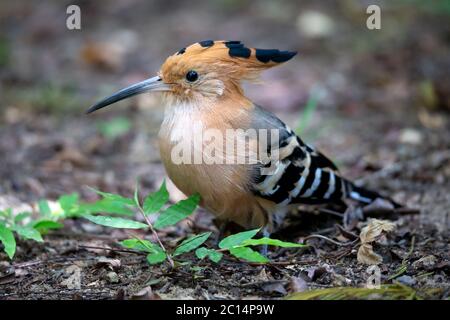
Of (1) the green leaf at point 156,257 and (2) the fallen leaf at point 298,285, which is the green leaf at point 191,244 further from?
(2) the fallen leaf at point 298,285

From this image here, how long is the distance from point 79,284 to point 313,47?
5635 millimetres

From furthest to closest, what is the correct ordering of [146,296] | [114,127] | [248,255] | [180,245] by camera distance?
[114,127]
[180,245]
[248,255]
[146,296]

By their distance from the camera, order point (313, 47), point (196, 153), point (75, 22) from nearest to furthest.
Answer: point (196, 153), point (313, 47), point (75, 22)

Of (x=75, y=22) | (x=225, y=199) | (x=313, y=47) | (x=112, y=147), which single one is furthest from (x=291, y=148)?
(x=75, y=22)

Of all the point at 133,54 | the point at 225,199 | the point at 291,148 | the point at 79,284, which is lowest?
the point at 79,284

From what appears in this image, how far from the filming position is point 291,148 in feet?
12.9

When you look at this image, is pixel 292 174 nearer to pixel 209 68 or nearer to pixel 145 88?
pixel 209 68

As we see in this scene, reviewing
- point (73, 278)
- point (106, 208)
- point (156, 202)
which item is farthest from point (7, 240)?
point (156, 202)

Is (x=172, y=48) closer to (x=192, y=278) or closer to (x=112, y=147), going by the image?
(x=112, y=147)

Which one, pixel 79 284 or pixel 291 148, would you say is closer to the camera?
pixel 79 284

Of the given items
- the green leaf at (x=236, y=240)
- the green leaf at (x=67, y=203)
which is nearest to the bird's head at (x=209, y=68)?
the green leaf at (x=67, y=203)

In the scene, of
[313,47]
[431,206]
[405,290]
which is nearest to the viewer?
[405,290]

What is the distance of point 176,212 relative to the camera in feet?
11.3

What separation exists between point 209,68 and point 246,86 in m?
3.43
